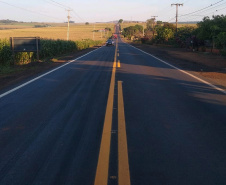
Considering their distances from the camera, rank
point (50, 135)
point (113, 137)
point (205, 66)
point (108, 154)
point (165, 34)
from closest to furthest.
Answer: point (108, 154)
point (113, 137)
point (50, 135)
point (205, 66)
point (165, 34)

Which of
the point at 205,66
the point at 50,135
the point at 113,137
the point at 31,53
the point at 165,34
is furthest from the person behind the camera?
the point at 165,34

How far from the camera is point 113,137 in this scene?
213 inches

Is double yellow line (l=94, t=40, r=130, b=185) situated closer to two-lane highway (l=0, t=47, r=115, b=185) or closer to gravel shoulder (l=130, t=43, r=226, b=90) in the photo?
two-lane highway (l=0, t=47, r=115, b=185)

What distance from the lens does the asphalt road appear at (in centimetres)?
402

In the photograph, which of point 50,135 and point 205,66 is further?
point 205,66

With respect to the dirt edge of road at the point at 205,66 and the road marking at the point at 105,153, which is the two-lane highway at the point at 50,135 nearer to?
the road marking at the point at 105,153

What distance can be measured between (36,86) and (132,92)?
3844 mm

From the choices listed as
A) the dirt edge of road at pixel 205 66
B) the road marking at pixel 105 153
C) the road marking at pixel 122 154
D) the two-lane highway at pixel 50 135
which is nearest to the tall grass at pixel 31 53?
the dirt edge of road at pixel 205 66

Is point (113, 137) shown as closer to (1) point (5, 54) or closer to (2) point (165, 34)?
(1) point (5, 54)

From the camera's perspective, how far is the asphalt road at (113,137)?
13.2ft

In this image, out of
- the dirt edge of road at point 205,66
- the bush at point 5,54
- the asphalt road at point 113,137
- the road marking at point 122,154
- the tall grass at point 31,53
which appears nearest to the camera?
the road marking at point 122,154

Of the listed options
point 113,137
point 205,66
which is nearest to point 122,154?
point 113,137

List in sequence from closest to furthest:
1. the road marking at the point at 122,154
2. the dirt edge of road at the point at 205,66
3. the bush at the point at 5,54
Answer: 1. the road marking at the point at 122,154
2. the dirt edge of road at the point at 205,66
3. the bush at the point at 5,54

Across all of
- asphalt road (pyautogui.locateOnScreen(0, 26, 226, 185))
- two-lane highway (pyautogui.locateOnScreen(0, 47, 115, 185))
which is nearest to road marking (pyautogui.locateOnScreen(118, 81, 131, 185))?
asphalt road (pyautogui.locateOnScreen(0, 26, 226, 185))
